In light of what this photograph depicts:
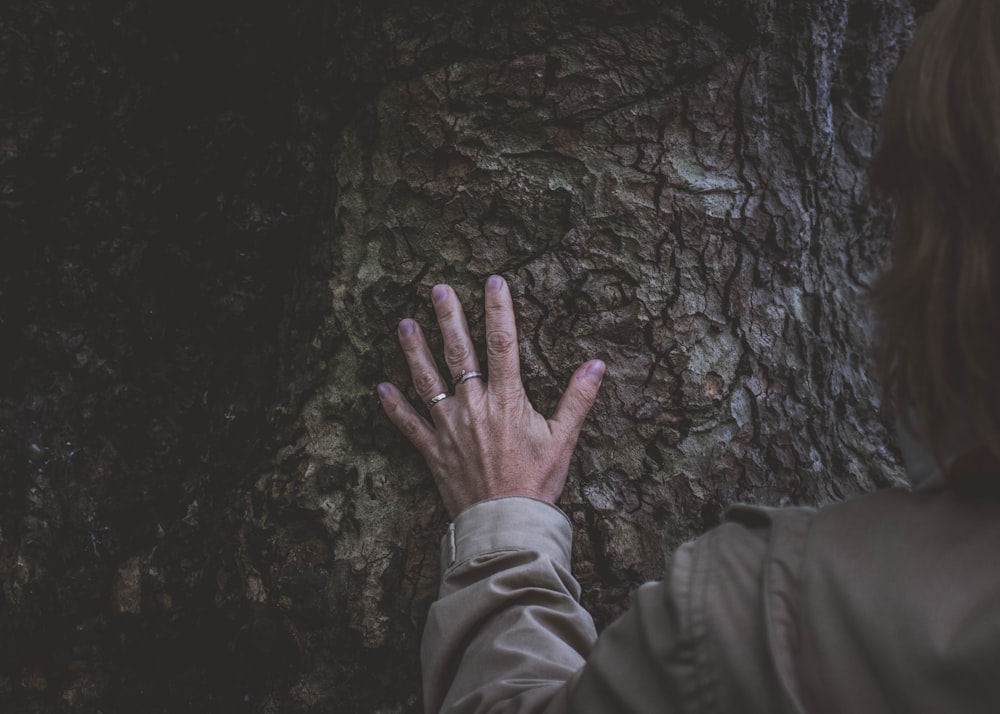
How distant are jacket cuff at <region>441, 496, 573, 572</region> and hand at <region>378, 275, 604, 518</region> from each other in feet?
0.11

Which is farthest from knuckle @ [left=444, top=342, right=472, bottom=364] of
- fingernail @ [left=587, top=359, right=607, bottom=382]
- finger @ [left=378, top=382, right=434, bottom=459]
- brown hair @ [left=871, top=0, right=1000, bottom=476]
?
brown hair @ [left=871, top=0, right=1000, bottom=476]

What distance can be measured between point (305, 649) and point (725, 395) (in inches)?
40.7

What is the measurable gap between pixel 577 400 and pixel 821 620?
2.69 ft

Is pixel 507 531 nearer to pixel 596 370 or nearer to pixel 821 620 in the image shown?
pixel 596 370

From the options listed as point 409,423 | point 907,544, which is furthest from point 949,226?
point 409,423

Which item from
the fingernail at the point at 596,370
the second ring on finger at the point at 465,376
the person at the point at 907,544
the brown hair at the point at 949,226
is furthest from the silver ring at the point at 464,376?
the brown hair at the point at 949,226

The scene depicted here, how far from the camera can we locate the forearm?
1.20m

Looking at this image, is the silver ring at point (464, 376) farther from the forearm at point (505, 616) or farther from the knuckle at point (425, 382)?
the forearm at point (505, 616)

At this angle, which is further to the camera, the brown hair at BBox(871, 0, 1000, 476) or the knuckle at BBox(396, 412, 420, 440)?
the knuckle at BBox(396, 412, 420, 440)

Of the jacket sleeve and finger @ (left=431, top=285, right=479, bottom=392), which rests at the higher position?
finger @ (left=431, top=285, right=479, bottom=392)

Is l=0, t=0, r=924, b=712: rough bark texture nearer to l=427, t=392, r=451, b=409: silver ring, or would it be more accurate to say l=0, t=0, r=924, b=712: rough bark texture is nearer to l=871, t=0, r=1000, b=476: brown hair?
l=427, t=392, r=451, b=409: silver ring

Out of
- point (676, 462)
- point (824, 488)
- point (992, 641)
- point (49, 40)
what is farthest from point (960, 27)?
point (49, 40)

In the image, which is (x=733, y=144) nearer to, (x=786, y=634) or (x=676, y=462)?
(x=676, y=462)

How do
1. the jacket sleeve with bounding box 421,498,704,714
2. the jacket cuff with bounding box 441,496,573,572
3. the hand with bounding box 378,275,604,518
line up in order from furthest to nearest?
the hand with bounding box 378,275,604,518, the jacket cuff with bounding box 441,496,573,572, the jacket sleeve with bounding box 421,498,704,714
